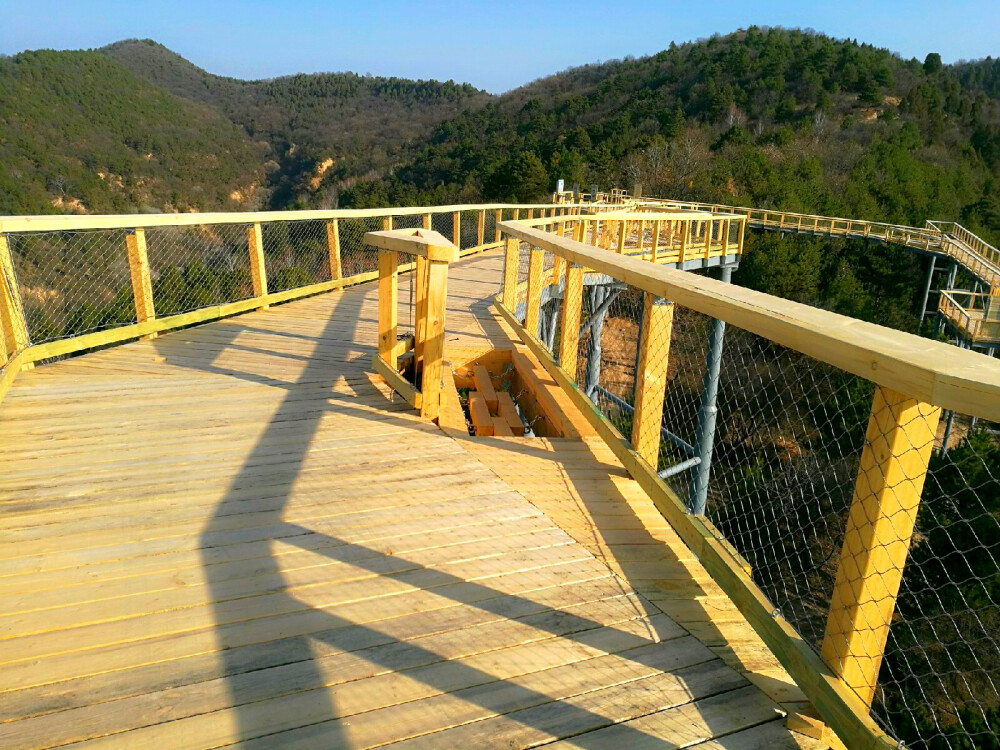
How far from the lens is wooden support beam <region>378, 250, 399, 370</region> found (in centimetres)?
454

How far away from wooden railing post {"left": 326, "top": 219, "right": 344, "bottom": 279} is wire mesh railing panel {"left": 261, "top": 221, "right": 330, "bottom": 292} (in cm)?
11

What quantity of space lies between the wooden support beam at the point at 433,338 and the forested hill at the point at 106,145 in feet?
106

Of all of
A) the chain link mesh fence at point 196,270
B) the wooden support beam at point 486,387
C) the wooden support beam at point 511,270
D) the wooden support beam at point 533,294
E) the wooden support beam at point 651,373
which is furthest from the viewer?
the chain link mesh fence at point 196,270

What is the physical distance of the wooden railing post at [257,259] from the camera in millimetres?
6570

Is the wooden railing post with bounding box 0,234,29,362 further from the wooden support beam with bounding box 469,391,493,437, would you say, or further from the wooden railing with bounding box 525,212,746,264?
the wooden railing with bounding box 525,212,746,264

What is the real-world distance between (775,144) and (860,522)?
5216 cm

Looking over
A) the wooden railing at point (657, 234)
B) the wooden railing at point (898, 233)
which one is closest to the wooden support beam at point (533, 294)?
the wooden railing at point (657, 234)

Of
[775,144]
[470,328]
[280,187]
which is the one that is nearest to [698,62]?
[775,144]

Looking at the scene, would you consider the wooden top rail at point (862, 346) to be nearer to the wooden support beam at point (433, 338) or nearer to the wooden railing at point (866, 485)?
the wooden railing at point (866, 485)

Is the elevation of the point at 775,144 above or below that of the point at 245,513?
above

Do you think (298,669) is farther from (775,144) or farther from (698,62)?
(698,62)

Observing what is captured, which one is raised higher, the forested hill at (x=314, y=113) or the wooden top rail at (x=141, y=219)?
the forested hill at (x=314, y=113)

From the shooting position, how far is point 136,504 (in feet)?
9.36

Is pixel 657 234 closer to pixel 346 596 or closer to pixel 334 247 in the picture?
pixel 334 247
